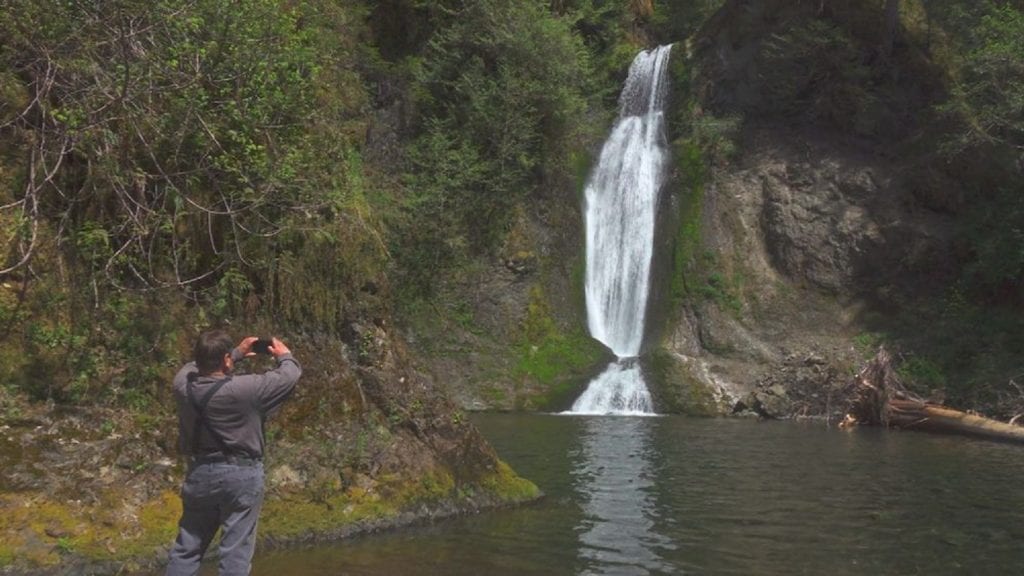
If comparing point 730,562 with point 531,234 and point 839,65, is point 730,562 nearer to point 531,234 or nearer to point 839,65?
point 531,234

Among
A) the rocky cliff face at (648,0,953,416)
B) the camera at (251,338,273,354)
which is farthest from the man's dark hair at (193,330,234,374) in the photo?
the rocky cliff face at (648,0,953,416)

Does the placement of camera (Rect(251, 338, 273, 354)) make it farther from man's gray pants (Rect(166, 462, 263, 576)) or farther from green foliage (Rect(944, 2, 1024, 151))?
green foliage (Rect(944, 2, 1024, 151))

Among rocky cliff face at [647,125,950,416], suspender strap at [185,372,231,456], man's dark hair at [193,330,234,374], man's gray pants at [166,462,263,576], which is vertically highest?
rocky cliff face at [647,125,950,416]

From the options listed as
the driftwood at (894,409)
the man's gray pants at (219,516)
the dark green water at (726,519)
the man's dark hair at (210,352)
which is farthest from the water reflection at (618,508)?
the driftwood at (894,409)

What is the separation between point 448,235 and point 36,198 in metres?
17.4

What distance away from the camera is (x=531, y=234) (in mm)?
28516

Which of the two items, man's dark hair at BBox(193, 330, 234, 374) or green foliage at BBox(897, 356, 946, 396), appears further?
green foliage at BBox(897, 356, 946, 396)

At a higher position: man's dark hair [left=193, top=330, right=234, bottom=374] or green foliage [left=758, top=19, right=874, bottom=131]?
green foliage [left=758, top=19, right=874, bottom=131]

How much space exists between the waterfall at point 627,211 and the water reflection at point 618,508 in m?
11.1

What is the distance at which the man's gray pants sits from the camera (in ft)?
15.0

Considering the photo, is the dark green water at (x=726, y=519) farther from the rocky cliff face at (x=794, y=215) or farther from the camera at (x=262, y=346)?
the rocky cliff face at (x=794, y=215)

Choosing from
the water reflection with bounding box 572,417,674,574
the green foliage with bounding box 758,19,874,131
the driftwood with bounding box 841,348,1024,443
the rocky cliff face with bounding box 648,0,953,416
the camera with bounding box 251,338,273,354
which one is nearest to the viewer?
the camera with bounding box 251,338,273,354

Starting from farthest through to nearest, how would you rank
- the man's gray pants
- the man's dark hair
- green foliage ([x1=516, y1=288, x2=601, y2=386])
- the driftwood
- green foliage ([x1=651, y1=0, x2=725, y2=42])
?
green foliage ([x1=651, y1=0, x2=725, y2=42]) → green foliage ([x1=516, y1=288, x2=601, y2=386]) → the driftwood → the man's dark hair → the man's gray pants

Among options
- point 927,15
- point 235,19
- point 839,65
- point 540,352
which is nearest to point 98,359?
point 235,19
